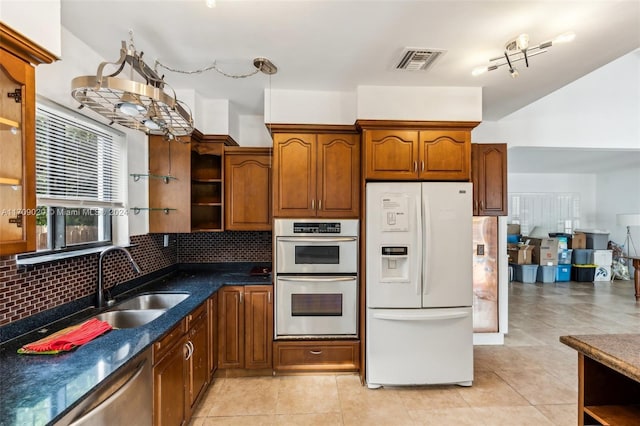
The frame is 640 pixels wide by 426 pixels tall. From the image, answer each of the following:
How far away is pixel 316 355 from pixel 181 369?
127 cm

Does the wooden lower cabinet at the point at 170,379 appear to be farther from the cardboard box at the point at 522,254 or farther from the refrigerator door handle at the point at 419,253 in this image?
the cardboard box at the point at 522,254

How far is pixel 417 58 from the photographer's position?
2311 millimetres

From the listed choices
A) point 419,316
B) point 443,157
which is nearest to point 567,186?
point 443,157

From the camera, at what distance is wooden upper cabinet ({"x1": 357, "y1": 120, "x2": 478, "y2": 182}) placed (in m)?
2.73

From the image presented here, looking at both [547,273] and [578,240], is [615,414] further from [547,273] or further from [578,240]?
[578,240]

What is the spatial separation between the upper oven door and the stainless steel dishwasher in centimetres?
140

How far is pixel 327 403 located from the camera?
98.7 inches

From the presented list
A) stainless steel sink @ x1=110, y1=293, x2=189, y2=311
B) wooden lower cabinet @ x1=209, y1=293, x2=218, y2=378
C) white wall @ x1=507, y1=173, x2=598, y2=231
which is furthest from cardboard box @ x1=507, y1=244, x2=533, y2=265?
stainless steel sink @ x1=110, y1=293, x2=189, y2=311

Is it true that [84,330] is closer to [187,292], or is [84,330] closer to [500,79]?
[187,292]

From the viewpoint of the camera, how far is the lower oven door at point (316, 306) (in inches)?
112

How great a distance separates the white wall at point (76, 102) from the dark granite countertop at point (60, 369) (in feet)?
3.01

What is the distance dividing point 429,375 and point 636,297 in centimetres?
589

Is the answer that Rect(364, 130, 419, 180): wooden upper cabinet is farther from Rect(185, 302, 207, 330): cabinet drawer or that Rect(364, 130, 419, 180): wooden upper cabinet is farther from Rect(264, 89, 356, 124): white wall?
Rect(185, 302, 207, 330): cabinet drawer

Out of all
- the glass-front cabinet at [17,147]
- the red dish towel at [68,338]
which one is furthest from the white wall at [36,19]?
the red dish towel at [68,338]
